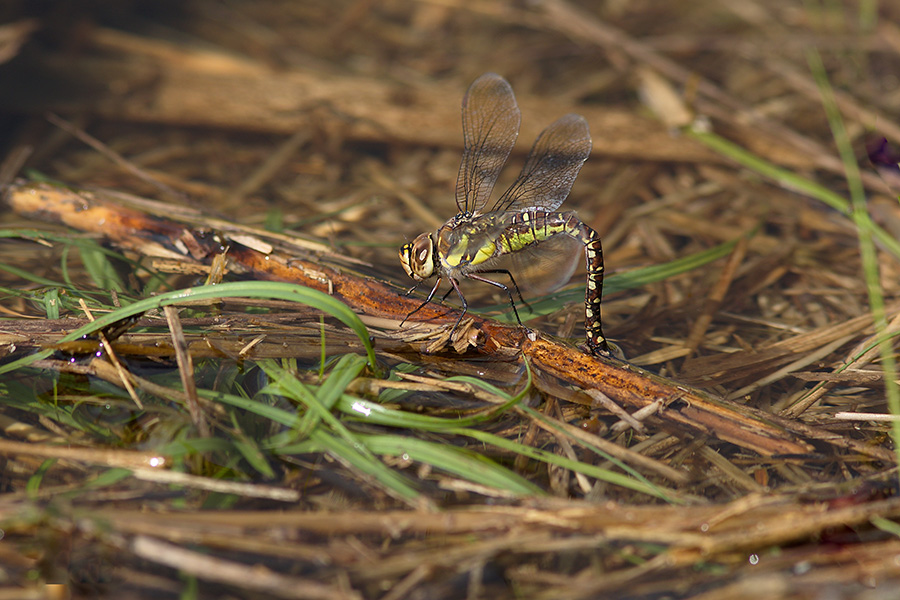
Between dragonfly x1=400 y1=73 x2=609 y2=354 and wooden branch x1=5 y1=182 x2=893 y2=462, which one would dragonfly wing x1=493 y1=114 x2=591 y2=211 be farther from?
wooden branch x1=5 y1=182 x2=893 y2=462

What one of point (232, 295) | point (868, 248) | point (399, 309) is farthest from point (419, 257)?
point (868, 248)

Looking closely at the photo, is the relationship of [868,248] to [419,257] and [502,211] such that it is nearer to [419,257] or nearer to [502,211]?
[502,211]

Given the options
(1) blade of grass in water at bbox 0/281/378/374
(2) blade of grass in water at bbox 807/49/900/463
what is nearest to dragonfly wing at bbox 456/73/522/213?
(1) blade of grass in water at bbox 0/281/378/374

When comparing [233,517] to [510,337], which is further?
[510,337]

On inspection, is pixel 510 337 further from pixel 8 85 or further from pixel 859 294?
pixel 8 85

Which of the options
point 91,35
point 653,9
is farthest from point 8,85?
point 653,9
